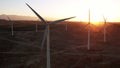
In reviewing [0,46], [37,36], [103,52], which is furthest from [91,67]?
[37,36]

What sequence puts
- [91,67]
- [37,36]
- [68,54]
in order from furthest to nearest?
1. [37,36]
2. [68,54]
3. [91,67]

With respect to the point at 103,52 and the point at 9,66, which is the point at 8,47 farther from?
the point at 103,52

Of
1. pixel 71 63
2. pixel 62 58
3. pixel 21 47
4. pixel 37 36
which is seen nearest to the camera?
pixel 71 63

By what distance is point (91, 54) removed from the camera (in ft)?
198

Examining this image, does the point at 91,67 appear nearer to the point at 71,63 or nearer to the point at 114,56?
the point at 71,63

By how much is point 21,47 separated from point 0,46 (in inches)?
282

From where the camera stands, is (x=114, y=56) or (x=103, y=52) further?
(x=103, y=52)

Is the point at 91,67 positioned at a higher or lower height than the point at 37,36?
lower

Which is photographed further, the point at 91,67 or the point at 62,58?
the point at 62,58

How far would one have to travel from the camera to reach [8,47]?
76.9m

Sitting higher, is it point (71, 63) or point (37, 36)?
point (37, 36)

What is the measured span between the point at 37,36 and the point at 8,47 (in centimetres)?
2140

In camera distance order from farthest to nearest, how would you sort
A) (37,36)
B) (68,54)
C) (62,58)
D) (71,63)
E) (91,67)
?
1. (37,36)
2. (68,54)
3. (62,58)
4. (71,63)
5. (91,67)

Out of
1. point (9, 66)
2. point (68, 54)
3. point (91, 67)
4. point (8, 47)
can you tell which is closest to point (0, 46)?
point (8, 47)
